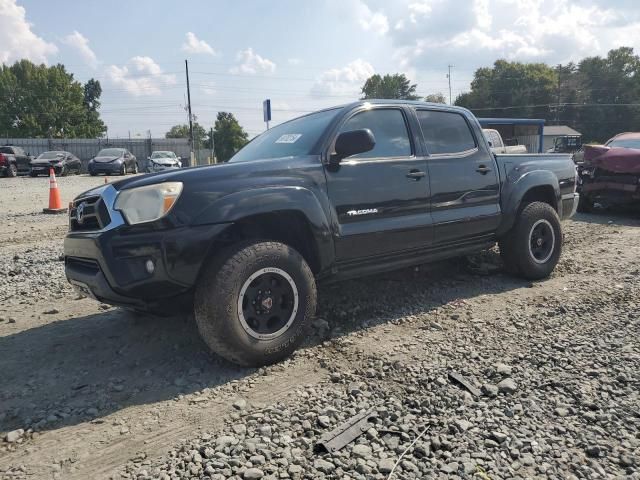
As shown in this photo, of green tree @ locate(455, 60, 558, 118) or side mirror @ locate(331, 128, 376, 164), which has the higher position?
green tree @ locate(455, 60, 558, 118)

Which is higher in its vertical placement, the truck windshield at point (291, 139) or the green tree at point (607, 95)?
the green tree at point (607, 95)

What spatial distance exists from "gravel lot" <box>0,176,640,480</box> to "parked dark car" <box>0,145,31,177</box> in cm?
2169

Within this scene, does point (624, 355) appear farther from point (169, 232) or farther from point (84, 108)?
point (84, 108)

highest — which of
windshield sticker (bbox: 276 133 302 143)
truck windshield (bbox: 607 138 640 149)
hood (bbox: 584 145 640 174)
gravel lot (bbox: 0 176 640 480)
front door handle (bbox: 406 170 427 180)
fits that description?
truck windshield (bbox: 607 138 640 149)

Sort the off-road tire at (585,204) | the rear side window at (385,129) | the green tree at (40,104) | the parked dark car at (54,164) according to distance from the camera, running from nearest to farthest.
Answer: the rear side window at (385,129) < the off-road tire at (585,204) < the parked dark car at (54,164) < the green tree at (40,104)

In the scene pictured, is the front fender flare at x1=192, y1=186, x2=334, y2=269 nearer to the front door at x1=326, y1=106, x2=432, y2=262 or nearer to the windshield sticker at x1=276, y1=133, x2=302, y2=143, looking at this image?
the front door at x1=326, y1=106, x2=432, y2=262

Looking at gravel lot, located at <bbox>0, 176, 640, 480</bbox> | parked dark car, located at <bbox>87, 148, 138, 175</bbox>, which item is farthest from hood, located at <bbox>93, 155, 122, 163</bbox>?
gravel lot, located at <bbox>0, 176, 640, 480</bbox>

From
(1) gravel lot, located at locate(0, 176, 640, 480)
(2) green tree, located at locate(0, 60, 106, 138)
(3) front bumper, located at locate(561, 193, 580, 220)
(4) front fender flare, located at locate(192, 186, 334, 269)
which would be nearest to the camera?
(1) gravel lot, located at locate(0, 176, 640, 480)

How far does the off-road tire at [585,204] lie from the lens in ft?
32.7

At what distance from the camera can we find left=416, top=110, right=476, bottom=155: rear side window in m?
4.30

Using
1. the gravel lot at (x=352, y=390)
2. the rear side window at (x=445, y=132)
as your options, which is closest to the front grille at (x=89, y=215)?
the gravel lot at (x=352, y=390)

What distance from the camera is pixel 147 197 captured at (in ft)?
9.78

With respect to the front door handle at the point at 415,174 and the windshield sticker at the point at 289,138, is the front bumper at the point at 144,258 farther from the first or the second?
the front door handle at the point at 415,174

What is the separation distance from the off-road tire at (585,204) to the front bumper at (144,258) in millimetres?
9224
